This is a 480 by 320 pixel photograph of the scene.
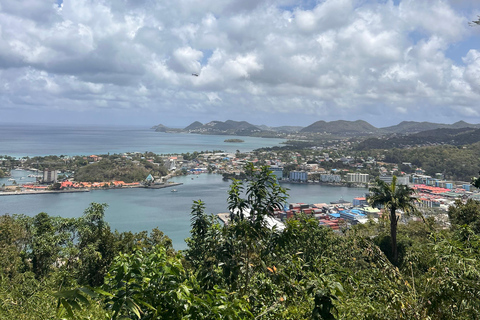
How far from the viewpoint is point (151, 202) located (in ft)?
80.6

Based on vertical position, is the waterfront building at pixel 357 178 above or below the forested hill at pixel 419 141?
below

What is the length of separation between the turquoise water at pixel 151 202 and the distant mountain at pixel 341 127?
4102 inches

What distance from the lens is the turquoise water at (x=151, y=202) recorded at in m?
18.6

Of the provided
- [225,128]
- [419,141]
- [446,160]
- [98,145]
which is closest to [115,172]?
[446,160]

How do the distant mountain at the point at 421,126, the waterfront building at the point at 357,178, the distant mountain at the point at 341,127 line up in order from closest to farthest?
the waterfront building at the point at 357,178 < the distant mountain at the point at 421,126 < the distant mountain at the point at 341,127

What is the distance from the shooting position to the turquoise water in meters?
18.6

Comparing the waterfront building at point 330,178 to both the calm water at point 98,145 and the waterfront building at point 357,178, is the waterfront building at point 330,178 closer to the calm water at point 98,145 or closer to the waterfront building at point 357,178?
the waterfront building at point 357,178

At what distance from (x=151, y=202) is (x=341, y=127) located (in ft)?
408

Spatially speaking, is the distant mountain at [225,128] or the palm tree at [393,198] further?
the distant mountain at [225,128]

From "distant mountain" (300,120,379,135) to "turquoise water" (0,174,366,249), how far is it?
104 meters

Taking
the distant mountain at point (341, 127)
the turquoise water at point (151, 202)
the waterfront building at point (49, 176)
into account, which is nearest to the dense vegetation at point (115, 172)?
the waterfront building at point (49, 176)

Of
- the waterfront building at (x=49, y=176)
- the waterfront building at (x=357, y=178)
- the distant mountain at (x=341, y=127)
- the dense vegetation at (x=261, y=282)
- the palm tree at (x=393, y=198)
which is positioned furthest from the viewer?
the distant mountain at (x=341, y=127)

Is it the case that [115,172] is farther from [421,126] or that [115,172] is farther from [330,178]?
[421,126]

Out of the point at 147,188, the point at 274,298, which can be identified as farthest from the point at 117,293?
the point at 147,188
